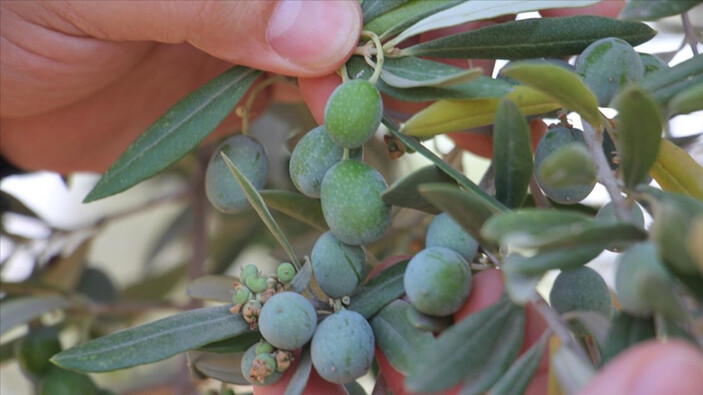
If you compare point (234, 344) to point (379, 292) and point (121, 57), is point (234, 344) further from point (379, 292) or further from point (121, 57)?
point (121, 57)

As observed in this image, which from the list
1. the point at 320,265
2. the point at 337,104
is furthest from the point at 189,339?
the point at 337,104

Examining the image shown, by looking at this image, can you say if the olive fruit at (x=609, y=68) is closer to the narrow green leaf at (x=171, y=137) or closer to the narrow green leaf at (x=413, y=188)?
the narrow green leaf at (x=413, y=188)

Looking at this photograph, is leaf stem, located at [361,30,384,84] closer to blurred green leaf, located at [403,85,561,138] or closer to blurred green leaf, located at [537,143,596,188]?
blurred green leaf, located at [403,85,561,138]

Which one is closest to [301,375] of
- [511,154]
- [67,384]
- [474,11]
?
[511,154]

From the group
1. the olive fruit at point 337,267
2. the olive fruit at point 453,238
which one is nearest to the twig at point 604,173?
the olive fruit at point 453,238

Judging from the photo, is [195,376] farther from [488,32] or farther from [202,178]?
[202,178]

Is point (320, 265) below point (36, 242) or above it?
above
